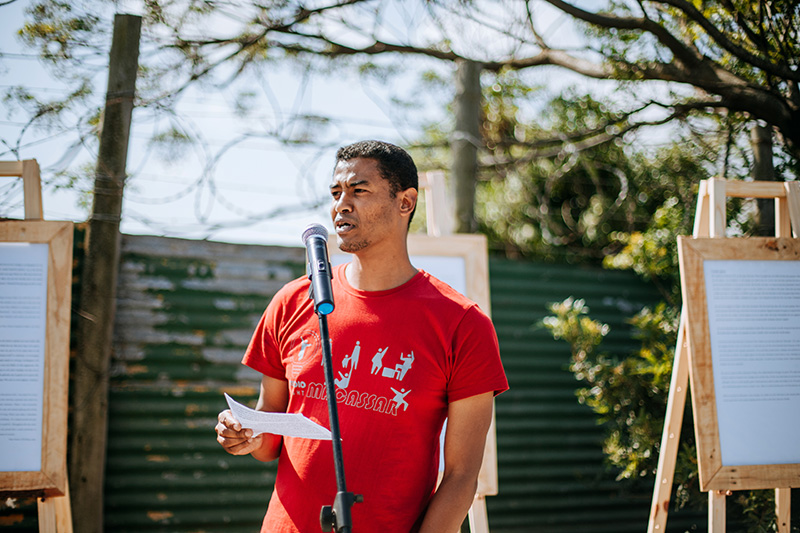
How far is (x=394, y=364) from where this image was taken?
6.01ft

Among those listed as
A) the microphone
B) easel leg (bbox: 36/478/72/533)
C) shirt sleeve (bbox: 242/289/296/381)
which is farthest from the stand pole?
easel leg (bbox: 36/478/72/533)

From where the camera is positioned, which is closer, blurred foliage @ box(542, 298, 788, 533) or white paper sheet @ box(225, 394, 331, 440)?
white paper sheet @ box(225, 394, 331, 440)

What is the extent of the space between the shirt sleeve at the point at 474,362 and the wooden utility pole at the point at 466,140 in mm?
2490

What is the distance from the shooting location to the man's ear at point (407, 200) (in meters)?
2.07

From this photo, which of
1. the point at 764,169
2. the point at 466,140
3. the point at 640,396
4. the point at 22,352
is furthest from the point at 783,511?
the point at 22,352

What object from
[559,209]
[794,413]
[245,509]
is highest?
[559,209]

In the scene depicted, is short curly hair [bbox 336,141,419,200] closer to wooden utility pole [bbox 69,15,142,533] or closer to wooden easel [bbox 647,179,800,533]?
wooden easel [bbox 647,179,800,533]

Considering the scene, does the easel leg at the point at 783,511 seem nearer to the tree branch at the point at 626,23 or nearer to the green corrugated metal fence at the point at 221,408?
the green corrugated metal fence at the point at 221,408

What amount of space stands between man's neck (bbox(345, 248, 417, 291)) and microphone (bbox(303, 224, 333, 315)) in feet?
1.20

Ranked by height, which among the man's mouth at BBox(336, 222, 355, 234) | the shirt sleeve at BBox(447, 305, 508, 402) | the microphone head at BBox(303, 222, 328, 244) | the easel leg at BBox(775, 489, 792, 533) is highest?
the man's mouth at BBox(336, 222, 355, 234)

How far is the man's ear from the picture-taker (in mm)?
2065

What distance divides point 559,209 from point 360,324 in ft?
16.5

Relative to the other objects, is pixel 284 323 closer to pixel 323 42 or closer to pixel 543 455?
pixel 323 42

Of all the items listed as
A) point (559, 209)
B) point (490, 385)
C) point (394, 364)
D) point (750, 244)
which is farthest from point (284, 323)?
point (559, 209)
